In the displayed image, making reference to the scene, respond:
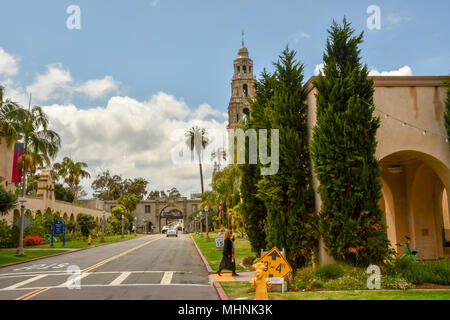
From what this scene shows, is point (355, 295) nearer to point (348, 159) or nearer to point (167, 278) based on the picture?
point (348, 159)

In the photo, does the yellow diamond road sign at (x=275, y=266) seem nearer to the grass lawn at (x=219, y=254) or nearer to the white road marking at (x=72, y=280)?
the white road marking at (x=72, y=280)

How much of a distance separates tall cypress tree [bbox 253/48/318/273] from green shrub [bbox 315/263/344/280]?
159cm

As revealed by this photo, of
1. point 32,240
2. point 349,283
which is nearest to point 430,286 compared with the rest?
point 349,283

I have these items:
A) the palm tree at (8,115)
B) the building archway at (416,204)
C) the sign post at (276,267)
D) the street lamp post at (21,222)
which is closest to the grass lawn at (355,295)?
the sign post at (276,267)

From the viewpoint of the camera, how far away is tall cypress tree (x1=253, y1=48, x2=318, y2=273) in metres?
13.3

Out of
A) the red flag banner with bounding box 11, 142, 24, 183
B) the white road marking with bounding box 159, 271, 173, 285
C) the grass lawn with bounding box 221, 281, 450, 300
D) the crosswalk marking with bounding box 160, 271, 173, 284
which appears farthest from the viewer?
the red flag banner with bounding box 11, 142, 24, 183

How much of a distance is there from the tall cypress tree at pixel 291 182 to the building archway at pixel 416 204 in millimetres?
5240

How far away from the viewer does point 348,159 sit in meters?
12.0

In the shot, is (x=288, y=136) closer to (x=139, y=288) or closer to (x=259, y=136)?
(x=259, y=136)

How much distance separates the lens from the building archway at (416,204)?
1734 centimetres

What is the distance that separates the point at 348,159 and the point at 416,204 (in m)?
7.83

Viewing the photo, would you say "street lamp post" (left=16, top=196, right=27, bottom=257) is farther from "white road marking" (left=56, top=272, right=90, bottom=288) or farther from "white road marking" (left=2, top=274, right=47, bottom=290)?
"white road marking" (left=56, top=272, right=90, bottom=288)

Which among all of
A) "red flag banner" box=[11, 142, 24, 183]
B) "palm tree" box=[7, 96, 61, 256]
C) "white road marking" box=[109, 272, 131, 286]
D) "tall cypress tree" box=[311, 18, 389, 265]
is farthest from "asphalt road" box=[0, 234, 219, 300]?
"red flag banner" box=[11, 142, 24, 183]
